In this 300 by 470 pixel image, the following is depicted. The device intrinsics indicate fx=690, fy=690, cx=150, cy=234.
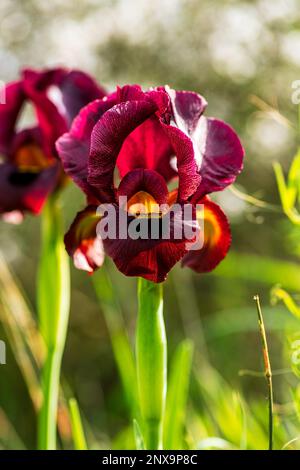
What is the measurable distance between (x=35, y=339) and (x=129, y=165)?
2.03 feet

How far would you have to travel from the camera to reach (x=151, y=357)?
661mm

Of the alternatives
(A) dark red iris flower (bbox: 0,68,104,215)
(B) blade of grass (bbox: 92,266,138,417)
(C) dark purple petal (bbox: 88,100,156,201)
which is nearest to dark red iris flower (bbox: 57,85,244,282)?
(C) dark purple petal (bbox: 88,100,156,201)

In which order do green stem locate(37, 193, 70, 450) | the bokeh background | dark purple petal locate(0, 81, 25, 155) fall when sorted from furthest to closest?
the bokeh background → dark purple petal locate(0, 81, 25, 155) → green stem locate(37, 193, 70, 450)

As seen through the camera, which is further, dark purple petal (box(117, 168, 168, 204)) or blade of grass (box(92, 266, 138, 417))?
blade of grass (box(92, 266, 138, 417))

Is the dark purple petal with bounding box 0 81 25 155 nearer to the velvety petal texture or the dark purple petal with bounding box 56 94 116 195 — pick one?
the dark purple petal with bounding box 56 94 116 195

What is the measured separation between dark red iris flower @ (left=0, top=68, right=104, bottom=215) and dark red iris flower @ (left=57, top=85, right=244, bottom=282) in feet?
0.66

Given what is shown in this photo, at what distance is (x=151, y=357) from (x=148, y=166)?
19 centimetres

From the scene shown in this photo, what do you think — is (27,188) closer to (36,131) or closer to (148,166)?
(36,131)

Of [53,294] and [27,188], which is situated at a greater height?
[27,188]

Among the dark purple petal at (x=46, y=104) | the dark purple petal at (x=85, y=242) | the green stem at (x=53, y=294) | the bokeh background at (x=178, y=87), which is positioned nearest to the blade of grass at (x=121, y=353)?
the green stem at (x=53, y=294)

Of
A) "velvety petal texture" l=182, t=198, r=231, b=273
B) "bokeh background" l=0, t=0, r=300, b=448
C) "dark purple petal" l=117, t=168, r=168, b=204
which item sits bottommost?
"velvety petal texture" l=182, t=198, r=231, b=273

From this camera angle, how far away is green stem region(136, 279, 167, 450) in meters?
0.66

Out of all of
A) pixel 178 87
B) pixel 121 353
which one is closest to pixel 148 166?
pixel 121 353

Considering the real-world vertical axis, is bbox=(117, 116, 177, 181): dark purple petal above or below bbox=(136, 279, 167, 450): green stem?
above
